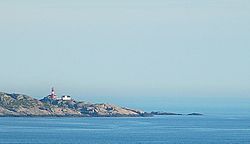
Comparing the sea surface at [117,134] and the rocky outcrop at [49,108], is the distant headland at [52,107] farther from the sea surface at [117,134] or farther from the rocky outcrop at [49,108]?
the sea surface at [117,134]

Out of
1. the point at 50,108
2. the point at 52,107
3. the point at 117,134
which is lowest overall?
the point at 117,134

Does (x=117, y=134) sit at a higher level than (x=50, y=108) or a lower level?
lower

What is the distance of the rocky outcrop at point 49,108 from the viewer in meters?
172

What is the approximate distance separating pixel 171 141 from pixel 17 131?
26019 millimetres

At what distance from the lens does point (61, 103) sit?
585 ft

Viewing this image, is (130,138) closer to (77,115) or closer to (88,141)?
(88,141)

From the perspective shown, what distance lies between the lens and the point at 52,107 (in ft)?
573

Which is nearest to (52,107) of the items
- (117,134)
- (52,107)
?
(52,107)

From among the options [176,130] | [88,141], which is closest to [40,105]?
[176,130]

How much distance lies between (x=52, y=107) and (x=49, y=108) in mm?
730

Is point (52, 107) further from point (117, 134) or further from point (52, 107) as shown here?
point (117, 134)

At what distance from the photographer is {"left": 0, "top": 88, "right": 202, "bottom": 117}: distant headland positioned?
172 m

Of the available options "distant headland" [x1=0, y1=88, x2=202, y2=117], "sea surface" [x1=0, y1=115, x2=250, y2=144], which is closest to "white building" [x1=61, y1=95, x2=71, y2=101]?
"distant headland" [x1=0, y1=88, x2=202, y2=117]

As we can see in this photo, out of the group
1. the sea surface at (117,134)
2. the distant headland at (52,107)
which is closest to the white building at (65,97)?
the distant headland at (52,107)
